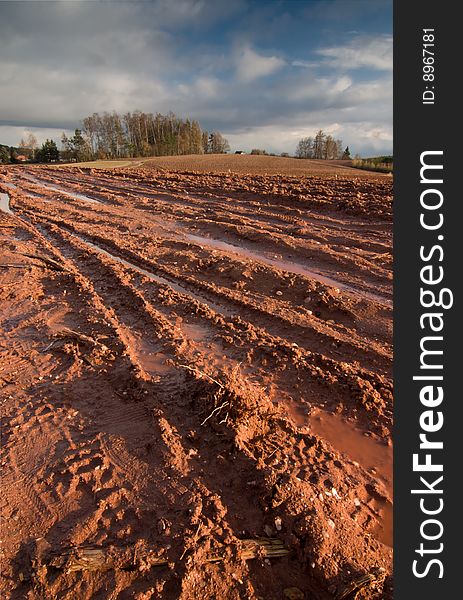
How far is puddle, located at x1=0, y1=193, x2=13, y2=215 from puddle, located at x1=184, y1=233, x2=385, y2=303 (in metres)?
9.68

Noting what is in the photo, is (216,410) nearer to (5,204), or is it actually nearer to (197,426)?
(197,426)

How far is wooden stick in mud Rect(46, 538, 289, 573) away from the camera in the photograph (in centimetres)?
257

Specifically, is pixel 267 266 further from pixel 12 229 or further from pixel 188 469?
pixel 12 229

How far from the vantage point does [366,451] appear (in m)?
3.79

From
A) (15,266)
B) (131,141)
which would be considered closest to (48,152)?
(131,141)

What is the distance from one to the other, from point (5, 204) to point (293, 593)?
836 inches

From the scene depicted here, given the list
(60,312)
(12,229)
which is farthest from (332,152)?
(60,312)

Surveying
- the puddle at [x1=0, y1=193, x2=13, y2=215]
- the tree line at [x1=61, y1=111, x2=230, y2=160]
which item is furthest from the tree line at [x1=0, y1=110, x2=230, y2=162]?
the puddle at [x1=0, y1=193, x2=13, y2=215]

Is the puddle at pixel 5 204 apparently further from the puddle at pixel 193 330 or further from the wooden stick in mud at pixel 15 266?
the puddle at pixel 193 330

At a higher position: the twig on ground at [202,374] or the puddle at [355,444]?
the twig on ground at [202,374]

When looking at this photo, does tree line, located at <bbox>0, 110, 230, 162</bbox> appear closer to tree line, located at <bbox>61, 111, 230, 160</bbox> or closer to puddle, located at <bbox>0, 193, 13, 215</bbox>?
tree line, located at <bbox>61, 111, 230, 160</bbox>

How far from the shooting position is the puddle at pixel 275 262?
24.8 ft

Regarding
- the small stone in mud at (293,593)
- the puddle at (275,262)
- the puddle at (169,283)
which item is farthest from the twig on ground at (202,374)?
the puddle at (275,262)

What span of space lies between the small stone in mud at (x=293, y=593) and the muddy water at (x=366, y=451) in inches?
31.8
